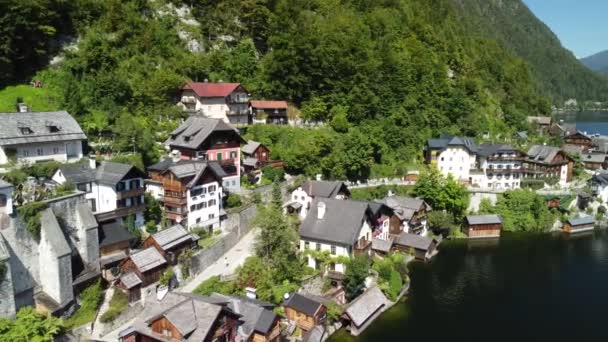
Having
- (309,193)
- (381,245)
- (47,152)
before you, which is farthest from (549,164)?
(47,152)

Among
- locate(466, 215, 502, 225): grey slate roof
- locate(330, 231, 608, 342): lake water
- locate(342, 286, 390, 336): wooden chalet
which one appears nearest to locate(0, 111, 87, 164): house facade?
locate(342, 286, 390, 336): wooden chalet

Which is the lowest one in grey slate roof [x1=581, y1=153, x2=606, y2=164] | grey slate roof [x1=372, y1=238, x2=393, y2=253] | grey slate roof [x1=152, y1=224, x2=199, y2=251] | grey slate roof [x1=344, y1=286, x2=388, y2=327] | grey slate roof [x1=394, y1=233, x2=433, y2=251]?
grey slate roof [x1=344, y1=286, x2=388, y2=327]

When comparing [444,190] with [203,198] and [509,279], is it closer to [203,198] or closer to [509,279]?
[509,279]

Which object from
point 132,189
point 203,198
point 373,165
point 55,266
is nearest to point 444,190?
point 373,165

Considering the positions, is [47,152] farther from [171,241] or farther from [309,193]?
[309,193]

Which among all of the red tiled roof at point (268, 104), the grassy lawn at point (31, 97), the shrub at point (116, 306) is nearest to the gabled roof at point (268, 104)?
the red tiled roof at point (268, 104)

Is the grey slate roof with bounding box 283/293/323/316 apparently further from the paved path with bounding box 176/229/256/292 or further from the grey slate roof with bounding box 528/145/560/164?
the grey slate roof with bounding box 528/145/560/164

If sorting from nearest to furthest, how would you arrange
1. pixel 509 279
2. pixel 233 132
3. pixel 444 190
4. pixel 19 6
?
pixel 509 279 < pixel 233 132 < pixel 19 6 < pixel 444 190

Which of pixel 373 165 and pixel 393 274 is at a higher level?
pixel 373 165
